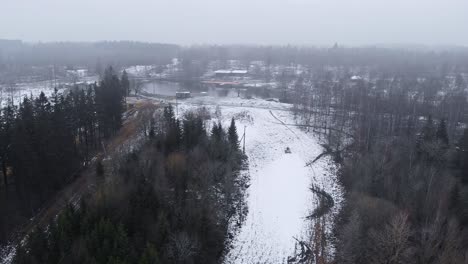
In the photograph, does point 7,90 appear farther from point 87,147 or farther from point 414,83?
point 414,83

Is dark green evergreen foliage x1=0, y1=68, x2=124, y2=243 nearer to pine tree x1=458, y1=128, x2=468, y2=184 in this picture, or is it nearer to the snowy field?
the snowy field

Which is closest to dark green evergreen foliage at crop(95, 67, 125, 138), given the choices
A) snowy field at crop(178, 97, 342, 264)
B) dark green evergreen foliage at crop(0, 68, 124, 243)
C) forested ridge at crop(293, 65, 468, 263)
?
dark green evergreen foliage at crop(0, 68, 124, 243)

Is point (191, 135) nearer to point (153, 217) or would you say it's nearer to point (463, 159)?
point (153, 217)

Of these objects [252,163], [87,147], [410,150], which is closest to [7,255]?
[87,147]

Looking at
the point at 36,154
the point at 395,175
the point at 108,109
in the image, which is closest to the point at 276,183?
the point at 395,175

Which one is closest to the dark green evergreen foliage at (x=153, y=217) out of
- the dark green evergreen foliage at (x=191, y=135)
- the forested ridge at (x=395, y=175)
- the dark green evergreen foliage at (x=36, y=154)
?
the dark green evergreen foliage at (x=191, y=135)

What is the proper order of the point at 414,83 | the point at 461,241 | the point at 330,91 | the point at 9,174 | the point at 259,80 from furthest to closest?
the point at 259,80, the point at 414,83, the point at 330,91, the point at 9,174, the point at 461,241

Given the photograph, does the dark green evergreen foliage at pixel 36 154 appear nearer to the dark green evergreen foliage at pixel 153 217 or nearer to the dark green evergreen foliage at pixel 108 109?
the dark green evergreen foliage at pixel 108 109
